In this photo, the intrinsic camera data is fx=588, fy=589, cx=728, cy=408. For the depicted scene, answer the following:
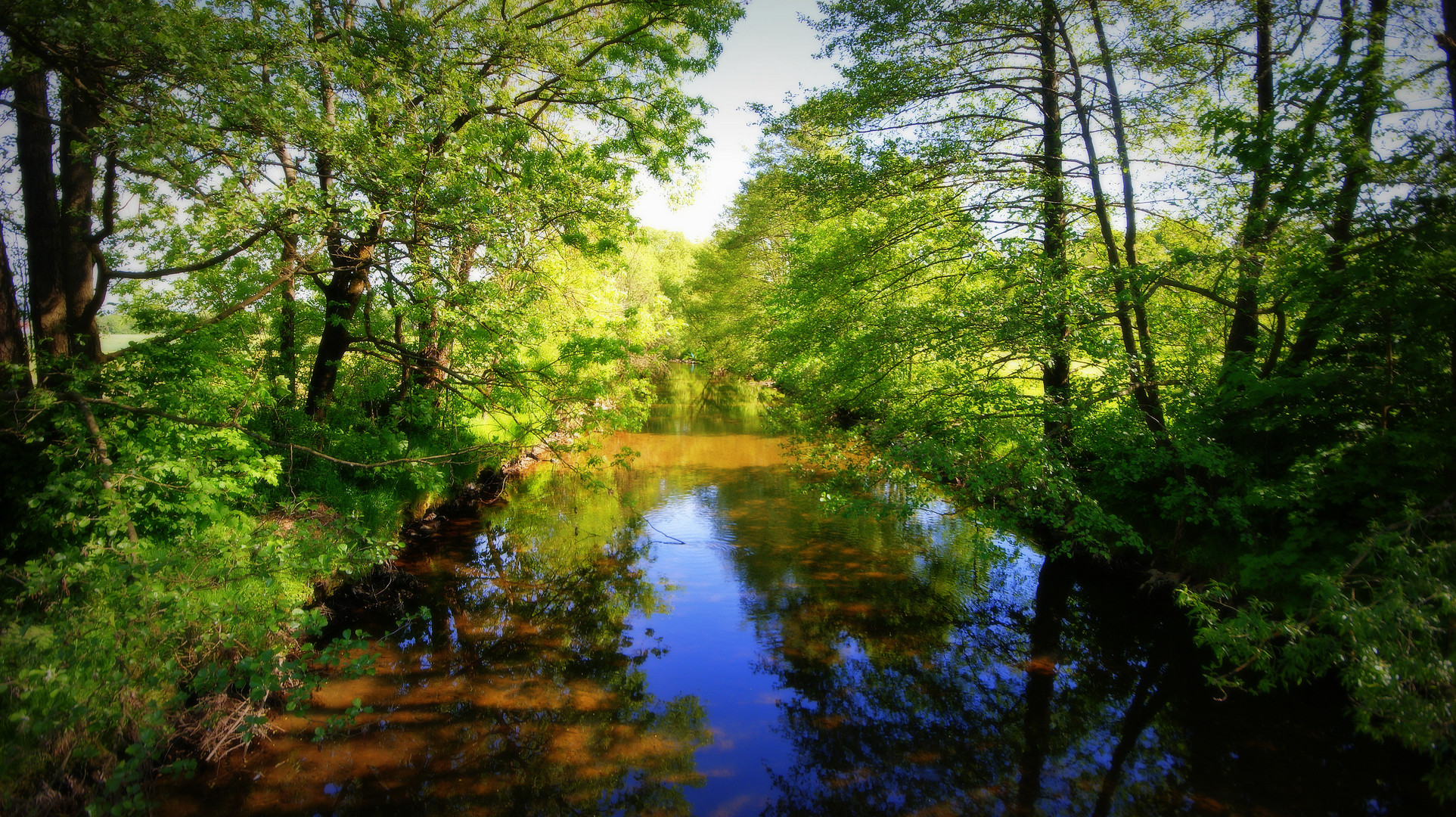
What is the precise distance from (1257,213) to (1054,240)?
3243mm

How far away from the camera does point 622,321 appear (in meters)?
9.54

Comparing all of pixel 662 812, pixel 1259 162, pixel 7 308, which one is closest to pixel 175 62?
pixel 7 308

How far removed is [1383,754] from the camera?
5.80 meters

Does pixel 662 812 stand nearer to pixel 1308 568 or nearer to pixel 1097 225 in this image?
pixel 1308 568

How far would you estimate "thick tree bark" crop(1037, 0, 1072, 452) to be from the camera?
8.24m

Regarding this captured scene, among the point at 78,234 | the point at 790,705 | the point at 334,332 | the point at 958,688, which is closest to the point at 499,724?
the point at 790,705

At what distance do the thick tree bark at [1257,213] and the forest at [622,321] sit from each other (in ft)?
0.20

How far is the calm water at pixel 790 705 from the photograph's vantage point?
5.20m

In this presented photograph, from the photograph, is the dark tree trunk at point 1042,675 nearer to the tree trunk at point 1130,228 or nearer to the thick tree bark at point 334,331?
the tree trunk at point 1130,228

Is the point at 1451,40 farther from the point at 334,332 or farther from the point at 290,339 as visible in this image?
the point at 290,339

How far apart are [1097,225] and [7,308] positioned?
45.6 feet

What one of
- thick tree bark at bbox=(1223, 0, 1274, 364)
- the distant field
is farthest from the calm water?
the distant field

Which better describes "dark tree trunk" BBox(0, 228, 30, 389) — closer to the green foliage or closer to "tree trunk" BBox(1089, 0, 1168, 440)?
the green foliage

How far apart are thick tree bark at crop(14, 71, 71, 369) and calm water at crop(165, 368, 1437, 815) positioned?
4628mm
